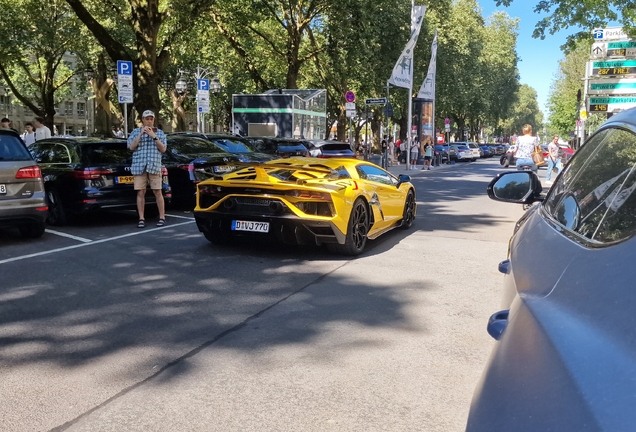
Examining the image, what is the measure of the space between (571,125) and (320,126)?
45.4 meters

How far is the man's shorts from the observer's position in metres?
9.88

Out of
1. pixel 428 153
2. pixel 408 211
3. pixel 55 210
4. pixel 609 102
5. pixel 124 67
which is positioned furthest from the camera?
pixel 428 153

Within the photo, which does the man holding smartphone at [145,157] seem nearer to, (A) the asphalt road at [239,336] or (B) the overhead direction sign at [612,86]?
(A) the asphalt road at [239,336]

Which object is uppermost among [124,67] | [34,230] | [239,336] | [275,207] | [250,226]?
[124,67]

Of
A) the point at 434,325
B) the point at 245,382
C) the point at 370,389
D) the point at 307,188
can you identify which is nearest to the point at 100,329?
the point at 245,382

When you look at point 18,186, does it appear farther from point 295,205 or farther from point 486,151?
point 486,151

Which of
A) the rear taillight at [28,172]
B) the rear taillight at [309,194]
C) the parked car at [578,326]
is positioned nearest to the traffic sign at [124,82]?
the rear taillight at [28,172]

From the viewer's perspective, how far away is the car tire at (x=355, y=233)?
757 cm

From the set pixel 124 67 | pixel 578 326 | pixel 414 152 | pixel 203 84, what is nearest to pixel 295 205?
pixel 578 326

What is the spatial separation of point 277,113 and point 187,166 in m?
14.0

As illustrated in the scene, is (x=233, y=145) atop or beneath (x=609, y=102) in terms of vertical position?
beneath

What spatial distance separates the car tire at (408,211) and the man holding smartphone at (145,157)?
161 inches

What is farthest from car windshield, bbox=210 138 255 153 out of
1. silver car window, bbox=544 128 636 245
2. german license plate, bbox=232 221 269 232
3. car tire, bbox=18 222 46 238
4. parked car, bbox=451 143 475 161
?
parked car, bbox=451 143 475 161

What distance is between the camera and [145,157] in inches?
389
